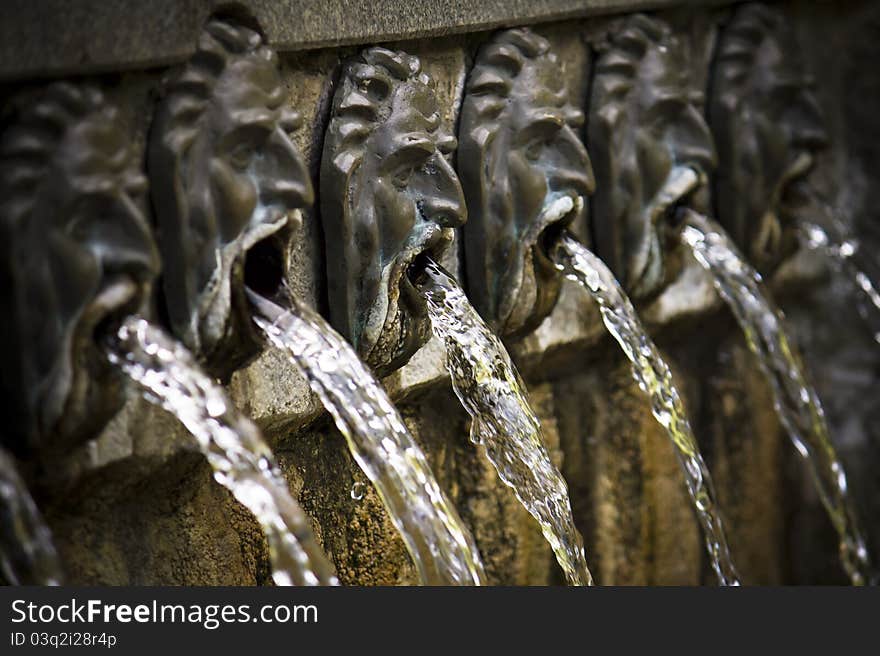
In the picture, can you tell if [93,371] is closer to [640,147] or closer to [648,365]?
[648,365]

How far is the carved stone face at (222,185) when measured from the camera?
1597 mm

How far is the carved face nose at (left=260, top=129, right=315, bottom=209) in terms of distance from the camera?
5.47 feet

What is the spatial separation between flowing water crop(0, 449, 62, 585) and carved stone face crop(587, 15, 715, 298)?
1.20m

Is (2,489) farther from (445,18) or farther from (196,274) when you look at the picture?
(445,18)

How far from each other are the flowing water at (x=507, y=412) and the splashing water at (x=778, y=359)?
606 millimetres

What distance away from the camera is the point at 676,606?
5.56ft

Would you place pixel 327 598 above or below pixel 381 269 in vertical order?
below

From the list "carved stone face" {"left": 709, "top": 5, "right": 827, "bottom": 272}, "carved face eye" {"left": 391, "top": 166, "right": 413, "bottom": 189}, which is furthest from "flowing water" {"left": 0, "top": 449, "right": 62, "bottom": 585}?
"carved stone face" {"left": 709, "top": 5, "right": 827, "bottom": 272}

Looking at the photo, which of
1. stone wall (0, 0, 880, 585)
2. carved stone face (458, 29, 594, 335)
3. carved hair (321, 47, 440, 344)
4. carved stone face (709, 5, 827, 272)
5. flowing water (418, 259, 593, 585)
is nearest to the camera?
stone wall (0, 0, 880, 585)

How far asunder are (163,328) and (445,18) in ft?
2.14

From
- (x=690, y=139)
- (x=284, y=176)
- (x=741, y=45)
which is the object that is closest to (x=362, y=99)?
(x=284, y=176)

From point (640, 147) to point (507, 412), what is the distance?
25.5 inches

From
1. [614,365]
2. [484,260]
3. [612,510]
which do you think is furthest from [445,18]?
[612,510]

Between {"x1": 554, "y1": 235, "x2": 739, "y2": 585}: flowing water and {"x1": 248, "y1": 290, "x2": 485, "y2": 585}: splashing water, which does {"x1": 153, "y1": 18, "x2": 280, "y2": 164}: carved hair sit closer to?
{"x1": 248, "y1": 290, "x2": 485, "y2": 585}: splashing water
